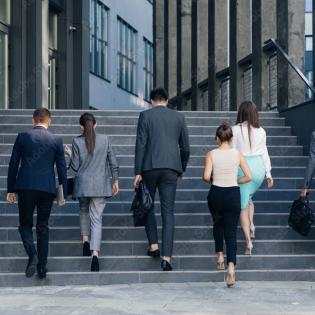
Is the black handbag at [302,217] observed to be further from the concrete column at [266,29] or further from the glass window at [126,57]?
the glass window at [126,57]

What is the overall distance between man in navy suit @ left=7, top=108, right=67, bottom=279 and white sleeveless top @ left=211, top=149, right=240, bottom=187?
159cm

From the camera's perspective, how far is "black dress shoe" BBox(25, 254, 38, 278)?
10.8 m

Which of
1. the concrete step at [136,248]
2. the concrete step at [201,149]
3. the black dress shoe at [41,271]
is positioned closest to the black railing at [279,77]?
the concrete step at [201,149]

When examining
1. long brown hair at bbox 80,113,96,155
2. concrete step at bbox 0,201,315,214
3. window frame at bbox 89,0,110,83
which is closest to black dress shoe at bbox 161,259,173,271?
long brown hair at bbox 80,113,96,155

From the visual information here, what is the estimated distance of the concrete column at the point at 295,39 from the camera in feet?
63.5

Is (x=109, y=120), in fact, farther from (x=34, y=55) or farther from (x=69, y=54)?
(x=69, y=54)

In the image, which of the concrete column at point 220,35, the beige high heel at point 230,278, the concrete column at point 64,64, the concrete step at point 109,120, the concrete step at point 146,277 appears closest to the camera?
the beige high heel at point 230,278

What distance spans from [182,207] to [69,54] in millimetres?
17749

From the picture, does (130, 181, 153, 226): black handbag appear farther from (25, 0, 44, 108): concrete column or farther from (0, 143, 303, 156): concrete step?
(25, 0, 44, 108): concrete column

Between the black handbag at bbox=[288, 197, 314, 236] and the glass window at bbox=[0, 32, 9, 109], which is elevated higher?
the glass window at bbox=[0, 32, 9, 109]

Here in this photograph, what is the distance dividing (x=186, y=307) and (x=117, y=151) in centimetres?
667

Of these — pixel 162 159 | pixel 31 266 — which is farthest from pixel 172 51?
pixel 31 266

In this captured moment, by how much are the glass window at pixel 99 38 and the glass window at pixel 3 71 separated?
15253mm

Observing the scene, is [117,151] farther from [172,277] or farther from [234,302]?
[234,302]
